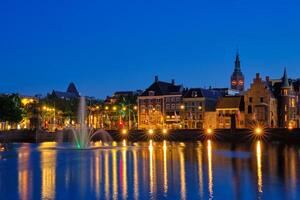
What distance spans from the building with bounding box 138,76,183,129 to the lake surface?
8763 centimetres

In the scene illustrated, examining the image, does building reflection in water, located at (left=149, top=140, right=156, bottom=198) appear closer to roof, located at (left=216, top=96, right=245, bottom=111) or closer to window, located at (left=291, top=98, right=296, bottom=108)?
roof, located at (left=216, top=96, right=245, bottom=111)

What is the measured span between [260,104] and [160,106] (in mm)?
34830

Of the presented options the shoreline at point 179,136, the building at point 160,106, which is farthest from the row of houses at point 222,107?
the shoreline at point 179,136

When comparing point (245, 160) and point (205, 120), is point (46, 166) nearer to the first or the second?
point (245, 160)

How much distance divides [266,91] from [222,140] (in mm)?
24046

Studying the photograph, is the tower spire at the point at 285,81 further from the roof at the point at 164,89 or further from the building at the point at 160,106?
the roof at the point at 164,89

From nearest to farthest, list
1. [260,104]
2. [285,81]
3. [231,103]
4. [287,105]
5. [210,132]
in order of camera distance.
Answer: [210,132], [285,81], [260,104], [287,105], [231,103]

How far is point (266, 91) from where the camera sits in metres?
133

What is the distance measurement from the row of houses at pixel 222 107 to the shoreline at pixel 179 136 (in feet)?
31.3

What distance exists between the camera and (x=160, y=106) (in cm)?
15750

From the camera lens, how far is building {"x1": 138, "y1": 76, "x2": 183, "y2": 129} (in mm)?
154375

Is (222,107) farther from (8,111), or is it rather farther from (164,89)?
(8,111)

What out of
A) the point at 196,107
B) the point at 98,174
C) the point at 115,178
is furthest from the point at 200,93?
the point at 115,178

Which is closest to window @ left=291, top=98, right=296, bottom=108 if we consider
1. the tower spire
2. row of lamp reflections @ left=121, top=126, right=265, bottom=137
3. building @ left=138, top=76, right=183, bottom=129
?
the tower spire
